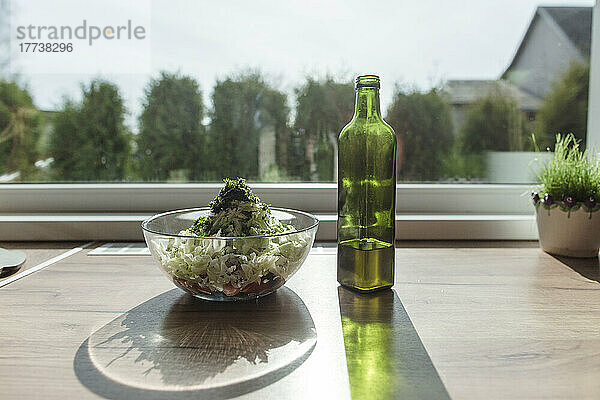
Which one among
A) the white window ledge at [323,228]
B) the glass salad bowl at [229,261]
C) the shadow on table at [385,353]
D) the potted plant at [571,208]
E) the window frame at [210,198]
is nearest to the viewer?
the shadow on table at [385,353]

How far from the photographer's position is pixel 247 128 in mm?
1354

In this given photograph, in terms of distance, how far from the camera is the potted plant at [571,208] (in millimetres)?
1009

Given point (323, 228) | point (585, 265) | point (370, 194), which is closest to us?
point (370, 194)

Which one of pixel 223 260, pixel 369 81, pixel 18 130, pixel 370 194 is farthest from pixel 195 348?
pixel 18 130

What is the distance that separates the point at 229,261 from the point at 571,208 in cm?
71

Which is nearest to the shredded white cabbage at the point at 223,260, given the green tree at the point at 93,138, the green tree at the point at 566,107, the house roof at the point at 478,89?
the green tree at the point at 93,138

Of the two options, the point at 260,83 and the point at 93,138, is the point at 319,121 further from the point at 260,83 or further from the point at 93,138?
the point at 93,138

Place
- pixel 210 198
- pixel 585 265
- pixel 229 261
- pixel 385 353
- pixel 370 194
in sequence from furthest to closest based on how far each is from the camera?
1. pixel 210 198
2. pixel 585 265
3. pixel 370 194
4. pixel 229 261
5. pixel 385 353

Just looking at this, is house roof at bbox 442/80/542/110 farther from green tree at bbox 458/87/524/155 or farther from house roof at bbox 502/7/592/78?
house roof at bbox 502/7/592/78

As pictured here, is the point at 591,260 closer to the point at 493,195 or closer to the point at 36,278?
the point at 493,195

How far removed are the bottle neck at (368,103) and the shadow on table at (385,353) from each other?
28 cm

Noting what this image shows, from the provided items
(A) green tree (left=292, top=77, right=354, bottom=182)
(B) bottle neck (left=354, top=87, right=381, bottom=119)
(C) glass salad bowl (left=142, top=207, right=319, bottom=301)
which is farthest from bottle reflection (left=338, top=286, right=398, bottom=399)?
(A) green tree (left=292, top=77, right=354, bottom=182)

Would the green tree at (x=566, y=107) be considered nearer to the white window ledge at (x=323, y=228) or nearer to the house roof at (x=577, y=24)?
the house roof at (x=577, y=24)

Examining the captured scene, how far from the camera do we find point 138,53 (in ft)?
4.38
